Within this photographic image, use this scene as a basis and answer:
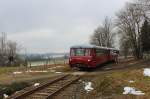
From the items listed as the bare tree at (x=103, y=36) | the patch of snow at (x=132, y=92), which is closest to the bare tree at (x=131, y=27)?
the bare tree at (x=103, y=36)

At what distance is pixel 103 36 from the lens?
348ft

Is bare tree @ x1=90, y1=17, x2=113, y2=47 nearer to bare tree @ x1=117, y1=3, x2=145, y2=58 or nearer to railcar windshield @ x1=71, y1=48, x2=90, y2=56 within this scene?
bare tree @ x1=117, y1=3, x2=145, y2=58

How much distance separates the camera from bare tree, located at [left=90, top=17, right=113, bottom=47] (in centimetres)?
10319

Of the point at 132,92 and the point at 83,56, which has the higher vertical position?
the point at 83,56

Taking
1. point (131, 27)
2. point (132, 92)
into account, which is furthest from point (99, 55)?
point (131, 27)

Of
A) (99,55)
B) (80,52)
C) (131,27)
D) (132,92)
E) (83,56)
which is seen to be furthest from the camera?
(131,27)

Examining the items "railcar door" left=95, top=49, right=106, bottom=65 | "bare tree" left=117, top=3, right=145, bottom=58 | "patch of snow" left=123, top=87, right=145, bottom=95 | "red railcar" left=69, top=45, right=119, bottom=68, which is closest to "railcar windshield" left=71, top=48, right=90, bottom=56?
"red railcar" left=69, top=45, right=119, bottom=68

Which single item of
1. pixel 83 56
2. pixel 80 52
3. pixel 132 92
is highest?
pixel 80 52

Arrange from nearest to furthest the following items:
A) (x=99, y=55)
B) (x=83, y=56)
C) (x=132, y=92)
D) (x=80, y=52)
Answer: (x=132, y=92), (x=83, y=56), (x=80, y=52), (x=99, y=55)

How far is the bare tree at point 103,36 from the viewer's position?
103 meters

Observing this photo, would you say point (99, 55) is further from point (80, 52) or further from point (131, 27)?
point (131, 27)

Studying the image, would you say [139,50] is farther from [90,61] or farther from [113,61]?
[90,61]

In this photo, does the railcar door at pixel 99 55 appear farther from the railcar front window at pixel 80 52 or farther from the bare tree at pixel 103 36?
the bare tree at pixel 103 36

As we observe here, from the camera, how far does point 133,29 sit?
7756 centimetres
